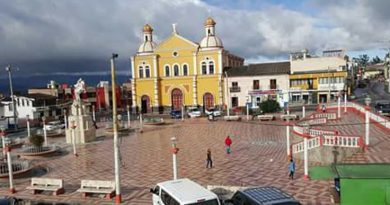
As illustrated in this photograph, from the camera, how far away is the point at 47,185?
51.5ft

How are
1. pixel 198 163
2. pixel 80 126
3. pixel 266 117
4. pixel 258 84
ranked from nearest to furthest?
1. pixel 198 163
2. pixel 80 126
3. pixel 266 117
4. pixel 258 84

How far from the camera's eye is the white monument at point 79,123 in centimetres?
3073

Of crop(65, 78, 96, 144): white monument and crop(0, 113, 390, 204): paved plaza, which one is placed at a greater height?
crop(65, 78, 96, 144): white monument

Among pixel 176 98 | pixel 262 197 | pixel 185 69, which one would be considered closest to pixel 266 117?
pixel 185 69

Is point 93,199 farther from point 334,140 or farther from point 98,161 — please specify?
point 334,140

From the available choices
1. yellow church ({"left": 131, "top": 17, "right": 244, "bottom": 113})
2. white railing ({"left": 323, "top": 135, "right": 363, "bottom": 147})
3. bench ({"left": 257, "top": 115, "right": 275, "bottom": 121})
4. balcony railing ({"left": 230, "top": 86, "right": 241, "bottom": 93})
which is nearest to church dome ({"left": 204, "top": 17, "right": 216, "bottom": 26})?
yellow church ({"left": 131, "top": 17, "right": 244, "bottom": 113})

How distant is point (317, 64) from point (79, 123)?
3863 centimetres

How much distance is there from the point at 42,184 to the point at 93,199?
2.80 meters

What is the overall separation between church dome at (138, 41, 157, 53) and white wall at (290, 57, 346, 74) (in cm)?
2337

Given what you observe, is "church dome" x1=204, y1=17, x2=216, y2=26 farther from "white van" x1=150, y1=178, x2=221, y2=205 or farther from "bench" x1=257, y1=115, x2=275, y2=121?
"white van" x1=150, y1=178, x2=221, y2=205

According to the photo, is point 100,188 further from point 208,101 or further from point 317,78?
point 317,78

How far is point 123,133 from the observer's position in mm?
36719

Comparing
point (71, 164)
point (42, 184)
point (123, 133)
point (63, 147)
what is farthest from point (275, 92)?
point (42, 184)

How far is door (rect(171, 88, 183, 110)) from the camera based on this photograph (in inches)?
2402
